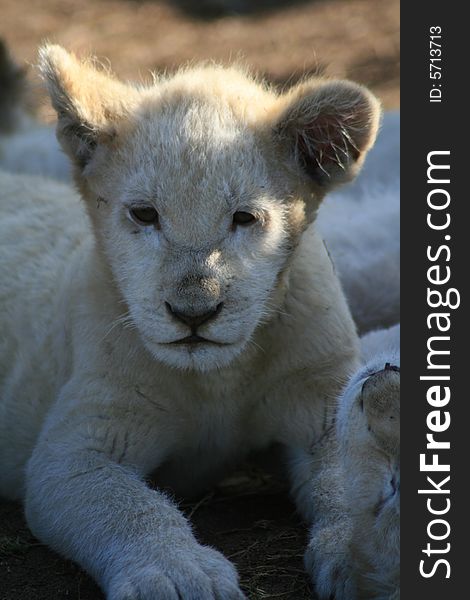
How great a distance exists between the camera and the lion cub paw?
401 centimetres

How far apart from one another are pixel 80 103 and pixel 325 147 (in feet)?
3.34

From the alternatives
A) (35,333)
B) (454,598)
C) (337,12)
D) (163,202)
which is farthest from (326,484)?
(337,12)

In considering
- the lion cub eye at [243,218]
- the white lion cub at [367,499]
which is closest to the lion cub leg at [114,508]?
the white lion cub at [367,499]

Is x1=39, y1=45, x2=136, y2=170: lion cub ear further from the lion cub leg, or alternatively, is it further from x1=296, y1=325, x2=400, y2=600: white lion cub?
x1=296, y1=325, x2=400, y2=600: white lion cub

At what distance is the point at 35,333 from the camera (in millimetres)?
5707

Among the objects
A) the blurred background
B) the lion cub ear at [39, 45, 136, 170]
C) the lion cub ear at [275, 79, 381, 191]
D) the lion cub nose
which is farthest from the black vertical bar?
the blurred background

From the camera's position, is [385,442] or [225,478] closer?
[385,442]

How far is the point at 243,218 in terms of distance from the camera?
4.62 meters

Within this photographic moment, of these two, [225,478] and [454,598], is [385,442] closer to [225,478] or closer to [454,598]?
[454,598]

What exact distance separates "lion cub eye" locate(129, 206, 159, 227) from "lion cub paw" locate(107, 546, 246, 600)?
127cm

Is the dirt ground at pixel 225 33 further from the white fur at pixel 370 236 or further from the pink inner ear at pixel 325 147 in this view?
the pink inner ear at pixel 325 147

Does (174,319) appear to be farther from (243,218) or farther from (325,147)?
(325,147)

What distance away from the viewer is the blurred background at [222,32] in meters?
11.4

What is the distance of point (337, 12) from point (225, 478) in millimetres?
8528
